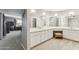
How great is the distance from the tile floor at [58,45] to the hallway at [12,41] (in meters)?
0.36

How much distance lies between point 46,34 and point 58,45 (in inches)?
13.0

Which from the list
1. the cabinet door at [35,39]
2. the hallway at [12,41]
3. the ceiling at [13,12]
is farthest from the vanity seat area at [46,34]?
the ceiling at [13,12]

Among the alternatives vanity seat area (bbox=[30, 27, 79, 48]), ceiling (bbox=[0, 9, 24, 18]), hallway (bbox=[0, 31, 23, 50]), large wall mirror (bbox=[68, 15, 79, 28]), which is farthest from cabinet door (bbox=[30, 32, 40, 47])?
large wall mirror (bbox=[68, 15, 79, 28])

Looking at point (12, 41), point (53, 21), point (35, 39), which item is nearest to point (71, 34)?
point (53, 21)

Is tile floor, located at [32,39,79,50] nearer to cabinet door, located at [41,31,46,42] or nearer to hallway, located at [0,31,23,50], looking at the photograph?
cabinet door, located at [41,31,46,42]

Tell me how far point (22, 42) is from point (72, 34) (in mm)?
1023

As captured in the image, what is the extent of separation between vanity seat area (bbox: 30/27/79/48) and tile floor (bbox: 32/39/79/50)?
0.08 m

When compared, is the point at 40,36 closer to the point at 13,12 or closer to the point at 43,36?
the point at 43,36

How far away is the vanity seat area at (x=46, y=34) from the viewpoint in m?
1.55

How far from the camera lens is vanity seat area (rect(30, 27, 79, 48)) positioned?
1.55 m

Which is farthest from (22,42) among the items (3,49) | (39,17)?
(39,17)
